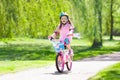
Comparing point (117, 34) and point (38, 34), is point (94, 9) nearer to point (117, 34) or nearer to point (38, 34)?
point (38, 34)

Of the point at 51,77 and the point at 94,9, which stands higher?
the point at 94,9

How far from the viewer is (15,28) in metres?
14.3

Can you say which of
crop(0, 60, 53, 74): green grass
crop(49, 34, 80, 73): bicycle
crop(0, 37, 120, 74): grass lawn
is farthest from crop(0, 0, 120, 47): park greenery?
crop(49, 34, 80, 73): bicycle

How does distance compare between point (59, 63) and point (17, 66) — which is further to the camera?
point (17, 66)

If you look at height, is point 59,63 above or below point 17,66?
above

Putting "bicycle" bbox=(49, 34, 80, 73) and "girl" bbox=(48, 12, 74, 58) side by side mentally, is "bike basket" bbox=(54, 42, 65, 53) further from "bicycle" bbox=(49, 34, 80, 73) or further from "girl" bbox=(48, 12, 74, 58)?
"girl" bbox=(48, 12, 74, 58)

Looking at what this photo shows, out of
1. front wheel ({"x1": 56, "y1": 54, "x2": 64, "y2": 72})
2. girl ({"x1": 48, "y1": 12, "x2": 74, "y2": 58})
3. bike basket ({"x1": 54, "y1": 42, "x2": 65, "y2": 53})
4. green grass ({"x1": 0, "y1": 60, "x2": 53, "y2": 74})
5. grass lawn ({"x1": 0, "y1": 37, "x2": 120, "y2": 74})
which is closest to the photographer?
front wheel ({"x1": 56, "y1": 54, "x2": 64, "y2": 72})

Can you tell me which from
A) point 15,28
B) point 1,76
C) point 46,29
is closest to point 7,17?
point 15,28

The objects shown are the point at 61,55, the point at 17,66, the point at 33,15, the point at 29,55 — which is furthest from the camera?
the point at 29,55

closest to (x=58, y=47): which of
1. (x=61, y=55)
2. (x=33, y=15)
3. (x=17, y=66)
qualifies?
(x=61, y=55)

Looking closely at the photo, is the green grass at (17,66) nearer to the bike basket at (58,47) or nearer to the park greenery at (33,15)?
the bike basket at (58,47)

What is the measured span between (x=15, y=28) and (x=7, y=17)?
1.71 feet

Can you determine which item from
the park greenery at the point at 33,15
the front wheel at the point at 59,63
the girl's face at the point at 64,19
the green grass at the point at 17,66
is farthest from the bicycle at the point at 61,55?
the park greenery at the point at 33,15

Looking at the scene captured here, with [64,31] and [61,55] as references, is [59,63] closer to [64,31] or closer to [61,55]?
[61,55]
